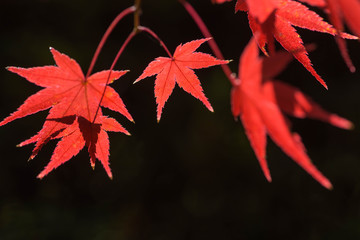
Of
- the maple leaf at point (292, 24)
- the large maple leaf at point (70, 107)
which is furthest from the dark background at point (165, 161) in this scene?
the maple leaf at point (292, 24)

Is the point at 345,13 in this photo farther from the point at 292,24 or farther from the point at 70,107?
the point at 70,107

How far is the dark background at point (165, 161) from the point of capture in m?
2.94

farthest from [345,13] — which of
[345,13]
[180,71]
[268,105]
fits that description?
[180,71]

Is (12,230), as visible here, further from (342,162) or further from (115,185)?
(342,162)

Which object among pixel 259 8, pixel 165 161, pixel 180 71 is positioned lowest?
pixel 165 161

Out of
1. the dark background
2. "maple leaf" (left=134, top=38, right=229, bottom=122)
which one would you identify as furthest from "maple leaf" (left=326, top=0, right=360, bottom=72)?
the dark background

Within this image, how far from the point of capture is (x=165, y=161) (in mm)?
3096

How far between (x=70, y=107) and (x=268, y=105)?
320 mm

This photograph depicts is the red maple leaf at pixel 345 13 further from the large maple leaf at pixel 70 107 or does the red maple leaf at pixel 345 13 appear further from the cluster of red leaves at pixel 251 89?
the large maple leaf at pixel 70 107

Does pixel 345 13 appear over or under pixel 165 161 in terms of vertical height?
over

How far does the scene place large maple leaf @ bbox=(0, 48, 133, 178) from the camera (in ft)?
1.96

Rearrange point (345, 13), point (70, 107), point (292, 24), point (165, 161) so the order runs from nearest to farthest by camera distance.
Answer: point (345, 13) < point (292, 24) < point (70, 107) < point (165, 161)

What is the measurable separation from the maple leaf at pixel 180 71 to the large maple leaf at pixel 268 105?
0.16m

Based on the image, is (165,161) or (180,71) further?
(165,161)
